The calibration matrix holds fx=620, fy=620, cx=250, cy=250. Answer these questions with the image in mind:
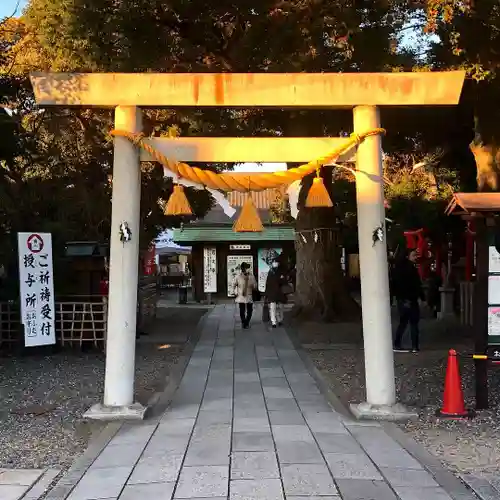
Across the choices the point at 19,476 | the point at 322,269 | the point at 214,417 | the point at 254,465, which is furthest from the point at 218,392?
the point at 322,269

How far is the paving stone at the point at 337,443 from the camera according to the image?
5621mm

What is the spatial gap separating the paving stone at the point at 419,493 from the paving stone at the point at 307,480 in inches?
19.1

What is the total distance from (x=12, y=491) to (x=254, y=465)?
6.21 feet

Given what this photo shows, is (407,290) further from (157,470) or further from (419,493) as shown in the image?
(157,470)

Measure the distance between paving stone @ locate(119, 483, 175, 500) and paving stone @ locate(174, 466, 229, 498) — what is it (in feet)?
0.22

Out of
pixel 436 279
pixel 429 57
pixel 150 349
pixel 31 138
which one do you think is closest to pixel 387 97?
pixel 429 57

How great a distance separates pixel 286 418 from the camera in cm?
681

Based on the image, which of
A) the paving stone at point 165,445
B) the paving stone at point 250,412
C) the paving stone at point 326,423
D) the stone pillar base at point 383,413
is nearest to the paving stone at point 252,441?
the paving stone at point 165,445

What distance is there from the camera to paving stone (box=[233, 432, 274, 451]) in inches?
221

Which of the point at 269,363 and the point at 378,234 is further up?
the point at 378,234

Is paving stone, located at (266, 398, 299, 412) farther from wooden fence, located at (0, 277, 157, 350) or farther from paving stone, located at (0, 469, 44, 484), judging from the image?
wooden fence, located at (0, 277, 157, 350)

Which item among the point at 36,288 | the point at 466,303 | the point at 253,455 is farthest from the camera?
the point at 466,303

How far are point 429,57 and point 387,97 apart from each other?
5201 millimetres

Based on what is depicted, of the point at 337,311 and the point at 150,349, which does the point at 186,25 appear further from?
the point at 337,311
